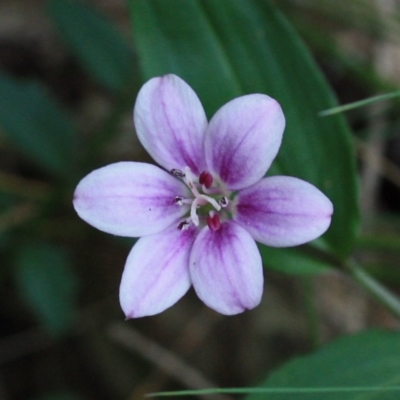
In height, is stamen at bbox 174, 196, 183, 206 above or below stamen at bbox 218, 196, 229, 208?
above

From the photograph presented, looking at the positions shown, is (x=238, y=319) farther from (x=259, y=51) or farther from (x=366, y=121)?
(x=259, y=51)

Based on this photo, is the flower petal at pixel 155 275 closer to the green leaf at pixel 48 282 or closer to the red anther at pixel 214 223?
the red anther at pixel 214 223

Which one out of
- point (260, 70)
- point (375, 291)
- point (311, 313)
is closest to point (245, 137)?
point (260, 70)

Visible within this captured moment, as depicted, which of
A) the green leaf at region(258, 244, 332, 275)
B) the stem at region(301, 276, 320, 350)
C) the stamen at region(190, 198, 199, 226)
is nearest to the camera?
the stamen at region(190, 198, 199, 226)

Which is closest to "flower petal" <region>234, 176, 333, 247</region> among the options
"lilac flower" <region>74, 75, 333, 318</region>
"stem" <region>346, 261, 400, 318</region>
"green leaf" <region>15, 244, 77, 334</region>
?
"lilac flower" <region>74, 75, 333, 318</region>

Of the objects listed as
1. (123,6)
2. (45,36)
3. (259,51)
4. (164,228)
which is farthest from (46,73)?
(164,228)

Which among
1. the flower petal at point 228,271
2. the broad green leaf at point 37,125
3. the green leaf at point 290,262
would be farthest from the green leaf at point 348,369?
the broad green leaf at point 37,125

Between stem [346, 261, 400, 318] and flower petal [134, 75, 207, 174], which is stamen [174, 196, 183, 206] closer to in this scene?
flower petal [134, 75, 207, 174]

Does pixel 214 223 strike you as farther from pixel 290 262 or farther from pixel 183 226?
pixel 290 262
